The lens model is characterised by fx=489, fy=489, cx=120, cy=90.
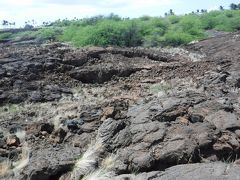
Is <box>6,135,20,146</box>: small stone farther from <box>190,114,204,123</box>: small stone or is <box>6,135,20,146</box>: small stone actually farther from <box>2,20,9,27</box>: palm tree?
<box>2,20,9,27</box>: palm tree

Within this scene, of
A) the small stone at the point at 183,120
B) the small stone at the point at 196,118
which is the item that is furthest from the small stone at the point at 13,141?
the small stone at the point at 196,118

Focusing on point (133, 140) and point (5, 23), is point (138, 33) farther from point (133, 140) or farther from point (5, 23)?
point (5, 23)

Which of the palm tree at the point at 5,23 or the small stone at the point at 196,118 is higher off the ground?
the small stone at the point at 196,118

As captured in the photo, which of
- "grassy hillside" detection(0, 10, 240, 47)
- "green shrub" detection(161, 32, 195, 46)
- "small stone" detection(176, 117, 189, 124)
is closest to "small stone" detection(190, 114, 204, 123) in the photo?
"small stone" detection(176, 117, 189, 124)

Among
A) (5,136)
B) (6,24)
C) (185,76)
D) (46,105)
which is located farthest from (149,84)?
(6,24)

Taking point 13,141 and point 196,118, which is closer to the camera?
point 196,118

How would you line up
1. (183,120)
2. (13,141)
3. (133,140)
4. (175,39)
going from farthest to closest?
1. (175,39)
2. (13,141)
3. (183,120)
4. (133,140)

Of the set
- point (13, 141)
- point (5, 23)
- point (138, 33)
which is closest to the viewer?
point (13, 141)

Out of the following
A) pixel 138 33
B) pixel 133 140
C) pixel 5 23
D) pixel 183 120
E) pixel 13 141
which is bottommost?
pixel 5 23

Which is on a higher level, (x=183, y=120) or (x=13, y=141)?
(x=183, y=120)

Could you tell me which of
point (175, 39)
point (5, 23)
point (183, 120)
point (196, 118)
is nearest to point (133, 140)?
point (183, 120)

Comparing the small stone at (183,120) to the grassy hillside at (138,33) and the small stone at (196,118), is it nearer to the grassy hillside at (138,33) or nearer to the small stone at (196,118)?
the small stone at (196,118)

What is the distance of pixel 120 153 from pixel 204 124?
1.81 meters

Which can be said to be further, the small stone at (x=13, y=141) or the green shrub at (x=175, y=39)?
the green shrub at (x=175, y=39)
